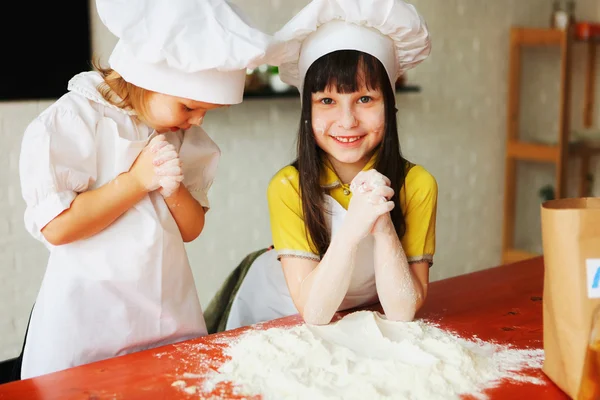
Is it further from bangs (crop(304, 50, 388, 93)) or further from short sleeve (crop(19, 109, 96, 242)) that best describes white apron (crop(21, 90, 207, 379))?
bangs (crop(304, 50, 388, 93))

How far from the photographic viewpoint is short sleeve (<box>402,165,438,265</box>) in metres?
1.40

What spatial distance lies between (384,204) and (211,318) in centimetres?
79

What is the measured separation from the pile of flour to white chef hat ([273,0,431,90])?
516 millimetres

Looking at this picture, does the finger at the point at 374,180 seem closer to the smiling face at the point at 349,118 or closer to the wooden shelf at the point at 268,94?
the smiling face at the point at 349,118

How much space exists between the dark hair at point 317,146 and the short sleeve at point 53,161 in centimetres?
42

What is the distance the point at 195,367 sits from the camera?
3.48ft

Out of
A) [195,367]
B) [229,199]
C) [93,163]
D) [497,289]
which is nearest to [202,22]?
[93,163]

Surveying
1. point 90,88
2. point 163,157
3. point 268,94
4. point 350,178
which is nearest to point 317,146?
point 350,178

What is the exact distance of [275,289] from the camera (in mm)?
1631

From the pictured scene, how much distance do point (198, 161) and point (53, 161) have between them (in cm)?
33

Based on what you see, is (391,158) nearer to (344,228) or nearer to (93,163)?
(344,228)

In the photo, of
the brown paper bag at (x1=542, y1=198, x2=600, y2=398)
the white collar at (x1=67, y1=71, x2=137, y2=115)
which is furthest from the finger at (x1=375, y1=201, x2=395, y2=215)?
the white collar at (x1=67, y1=71, x2=137, y2=115)

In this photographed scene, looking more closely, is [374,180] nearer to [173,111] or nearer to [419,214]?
[419,214]


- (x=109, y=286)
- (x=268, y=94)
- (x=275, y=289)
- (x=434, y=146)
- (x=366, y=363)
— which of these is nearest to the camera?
(x=366, y=363)
